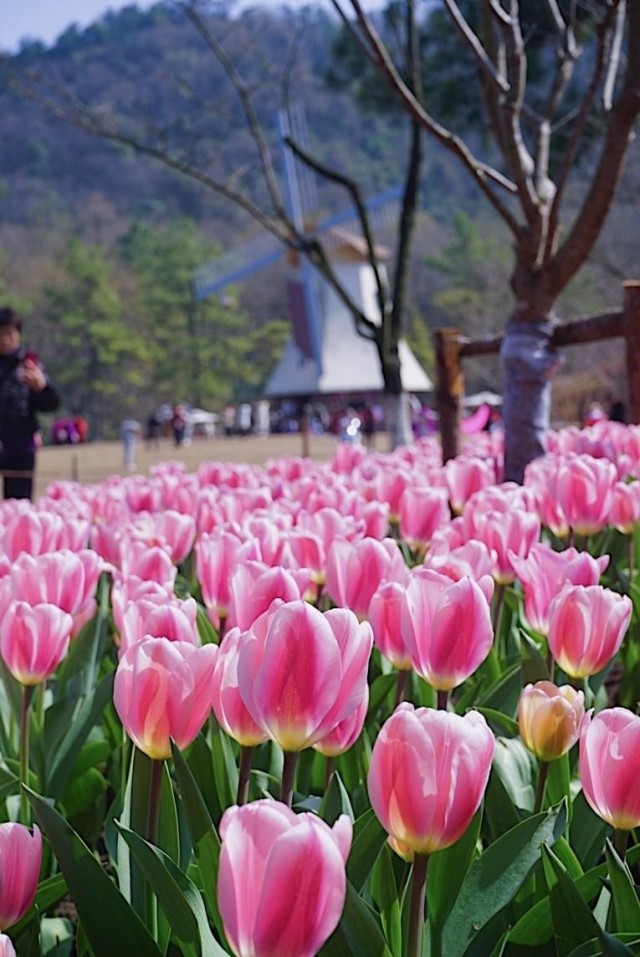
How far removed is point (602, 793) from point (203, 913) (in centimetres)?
31

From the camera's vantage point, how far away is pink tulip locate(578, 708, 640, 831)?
83 cm

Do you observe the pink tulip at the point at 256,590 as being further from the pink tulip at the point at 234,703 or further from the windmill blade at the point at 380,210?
the windmill blade at the point at 380,210

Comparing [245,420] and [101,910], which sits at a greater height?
[245,420]

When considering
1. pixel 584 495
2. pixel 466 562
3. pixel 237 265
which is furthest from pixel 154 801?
pixel 237 265

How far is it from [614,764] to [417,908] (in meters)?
0.19

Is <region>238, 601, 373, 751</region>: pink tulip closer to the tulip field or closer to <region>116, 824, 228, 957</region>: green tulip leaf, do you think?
the tulip field

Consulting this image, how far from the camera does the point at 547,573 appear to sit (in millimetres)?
1330

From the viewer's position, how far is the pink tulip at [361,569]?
138cm

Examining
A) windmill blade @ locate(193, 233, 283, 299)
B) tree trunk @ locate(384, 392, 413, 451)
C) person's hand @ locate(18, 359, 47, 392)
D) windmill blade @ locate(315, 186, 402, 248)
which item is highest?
windmill blade @ locate(315, 186, 402, 248)

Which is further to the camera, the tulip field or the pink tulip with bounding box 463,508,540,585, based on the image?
the pink tulip with bounding box 463,508,540,585

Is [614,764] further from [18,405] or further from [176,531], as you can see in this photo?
[18,405]

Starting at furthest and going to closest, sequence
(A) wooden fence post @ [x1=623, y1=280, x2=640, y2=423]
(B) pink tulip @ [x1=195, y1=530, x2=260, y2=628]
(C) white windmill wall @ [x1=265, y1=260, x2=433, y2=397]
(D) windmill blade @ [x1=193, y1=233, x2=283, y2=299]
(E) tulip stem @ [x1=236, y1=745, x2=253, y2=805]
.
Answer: (C) white windmill wall @ [x1=265, y1=260, x2=433, y2=397] < (D) windmill blade @ [x1=193, y1=233, x2=283, y2=299] < (A) wooden fence post @ [x1=623, y1=280, x2=640, y2=423] < (B) pink tulip @ [x1=195, y1=530, x2=260, y2=628] < (E) tulip stem @ [x1=236, y1=745, x2=253, y2=805]

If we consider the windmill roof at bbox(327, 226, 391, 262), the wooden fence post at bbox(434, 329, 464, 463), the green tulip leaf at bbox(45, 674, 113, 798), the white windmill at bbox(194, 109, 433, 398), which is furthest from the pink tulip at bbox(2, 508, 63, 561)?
the windmill roof at bbox(327, 226, 391, 262)

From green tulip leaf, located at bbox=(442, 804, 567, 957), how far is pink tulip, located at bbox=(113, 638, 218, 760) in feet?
0.85
